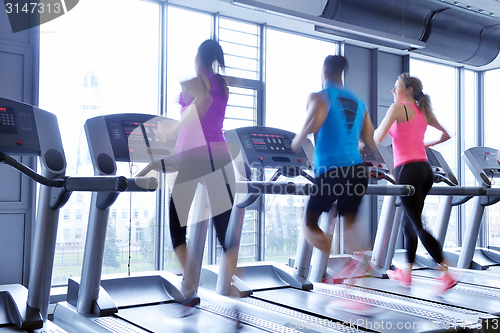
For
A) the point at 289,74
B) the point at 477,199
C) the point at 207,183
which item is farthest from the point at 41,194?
the point at 477,199

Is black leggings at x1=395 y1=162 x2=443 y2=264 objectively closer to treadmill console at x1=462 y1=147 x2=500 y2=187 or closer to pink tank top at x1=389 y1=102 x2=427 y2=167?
pink tank top at x1=389 y1=102 x2=427 y2=167

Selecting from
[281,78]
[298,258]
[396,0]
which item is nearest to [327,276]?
[298,258]

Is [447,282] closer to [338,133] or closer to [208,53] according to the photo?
[338,133]

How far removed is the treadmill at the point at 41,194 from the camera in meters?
2.24

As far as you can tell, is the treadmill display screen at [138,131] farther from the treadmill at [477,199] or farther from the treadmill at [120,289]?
the treadmill at [477,199]

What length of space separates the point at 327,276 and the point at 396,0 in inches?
103

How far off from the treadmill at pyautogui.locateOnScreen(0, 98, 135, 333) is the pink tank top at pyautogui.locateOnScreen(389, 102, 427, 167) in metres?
2.08

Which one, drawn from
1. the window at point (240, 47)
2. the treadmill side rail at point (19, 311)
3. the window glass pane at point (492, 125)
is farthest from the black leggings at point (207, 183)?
the window glass pane at point (492, 125)

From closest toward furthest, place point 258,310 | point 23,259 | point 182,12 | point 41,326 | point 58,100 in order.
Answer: point 41,326 < point 258,310 < point 23,259 < point 58,100 < point 182,12

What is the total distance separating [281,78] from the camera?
504 cm

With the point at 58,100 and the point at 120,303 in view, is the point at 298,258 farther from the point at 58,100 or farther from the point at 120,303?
the point at 58,100

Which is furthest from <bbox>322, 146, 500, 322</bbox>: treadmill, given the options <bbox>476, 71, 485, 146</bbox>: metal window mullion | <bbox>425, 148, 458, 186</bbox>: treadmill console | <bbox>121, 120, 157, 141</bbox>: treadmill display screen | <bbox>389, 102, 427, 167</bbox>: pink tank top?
<bbox>476, 71, 485, 146</bbox>: metal window mullion

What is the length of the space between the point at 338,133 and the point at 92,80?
244 cm

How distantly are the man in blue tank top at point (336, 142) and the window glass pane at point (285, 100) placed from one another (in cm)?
227
